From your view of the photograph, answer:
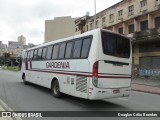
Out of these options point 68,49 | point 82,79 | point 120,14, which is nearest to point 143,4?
point 120,14

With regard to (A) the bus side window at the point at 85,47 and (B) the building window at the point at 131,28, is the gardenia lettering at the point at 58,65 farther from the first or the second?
(B) the building window at the point at 131,28

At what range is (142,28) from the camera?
107ft

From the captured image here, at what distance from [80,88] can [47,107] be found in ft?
5.01

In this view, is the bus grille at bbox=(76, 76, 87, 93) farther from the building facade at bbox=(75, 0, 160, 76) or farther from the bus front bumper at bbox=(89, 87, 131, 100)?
the building facade at bbox=(75, 0, 160, 76)

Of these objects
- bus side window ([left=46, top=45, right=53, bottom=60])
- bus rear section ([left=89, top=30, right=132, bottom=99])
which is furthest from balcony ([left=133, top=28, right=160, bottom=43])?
bus rear section ([left=89, top=30, right=132, bottom=99])

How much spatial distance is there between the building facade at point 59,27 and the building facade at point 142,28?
5093 centimetres

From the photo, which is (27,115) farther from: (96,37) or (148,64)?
(148,64)

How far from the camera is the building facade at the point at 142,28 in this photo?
29453 millimetres

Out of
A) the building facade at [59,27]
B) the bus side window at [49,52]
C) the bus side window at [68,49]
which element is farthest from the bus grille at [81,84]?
the building facade at [59,27]

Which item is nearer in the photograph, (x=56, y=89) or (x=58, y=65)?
(x=58, y=65)

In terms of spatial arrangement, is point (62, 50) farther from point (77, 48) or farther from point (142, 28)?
point (142, 28)

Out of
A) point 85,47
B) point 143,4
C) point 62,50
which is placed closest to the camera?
point 85,47

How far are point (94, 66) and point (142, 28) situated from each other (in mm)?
24674

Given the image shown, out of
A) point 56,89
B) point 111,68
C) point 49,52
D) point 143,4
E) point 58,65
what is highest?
point 143,4
